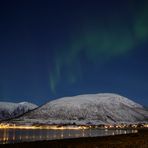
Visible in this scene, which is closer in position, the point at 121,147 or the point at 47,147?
the point at 121,147

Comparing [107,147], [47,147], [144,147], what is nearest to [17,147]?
[47,147]

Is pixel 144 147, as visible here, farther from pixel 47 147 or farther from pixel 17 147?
pixel 17 147

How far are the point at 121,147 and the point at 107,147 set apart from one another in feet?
8.94

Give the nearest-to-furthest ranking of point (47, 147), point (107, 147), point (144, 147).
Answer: point (144, 147) < point (107, 147) < point (47, 147)

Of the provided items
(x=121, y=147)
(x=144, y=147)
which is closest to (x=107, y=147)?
(x=121, y=147)

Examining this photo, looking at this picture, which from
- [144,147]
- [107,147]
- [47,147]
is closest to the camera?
[144,147]

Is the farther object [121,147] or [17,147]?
[17,147]

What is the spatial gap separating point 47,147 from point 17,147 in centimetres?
515

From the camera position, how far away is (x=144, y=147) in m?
43.9

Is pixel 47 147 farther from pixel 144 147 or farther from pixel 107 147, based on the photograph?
pixel 144 147

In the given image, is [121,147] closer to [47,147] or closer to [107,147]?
[107,147]

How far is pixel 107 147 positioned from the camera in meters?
Answer: 48.2

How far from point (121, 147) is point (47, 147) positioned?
1448 cm

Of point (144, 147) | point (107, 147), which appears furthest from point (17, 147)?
point (144, 147)
